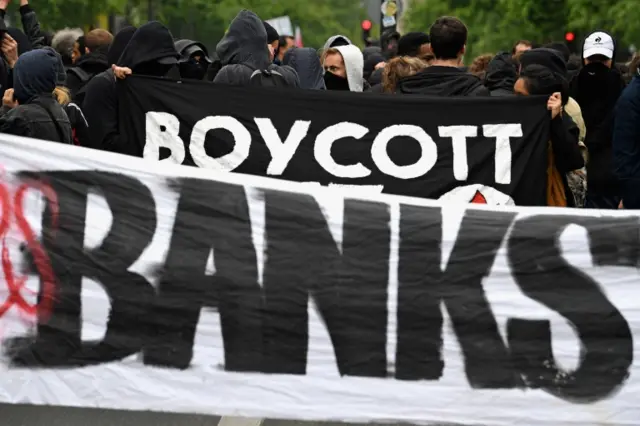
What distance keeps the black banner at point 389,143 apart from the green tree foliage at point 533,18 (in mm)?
25592

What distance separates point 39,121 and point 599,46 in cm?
417

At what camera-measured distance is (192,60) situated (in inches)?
416

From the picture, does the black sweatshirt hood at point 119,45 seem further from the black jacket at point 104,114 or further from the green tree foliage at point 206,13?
the green tree foliage at point 206,13

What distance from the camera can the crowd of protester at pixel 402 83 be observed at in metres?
7.86

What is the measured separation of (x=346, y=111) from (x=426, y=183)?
58 cm

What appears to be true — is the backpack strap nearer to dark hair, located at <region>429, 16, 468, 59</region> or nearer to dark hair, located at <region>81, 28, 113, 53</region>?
dark hair, located at <region>429, 16, 468, 59</region>

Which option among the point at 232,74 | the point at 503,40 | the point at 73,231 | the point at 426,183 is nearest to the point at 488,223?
the point at 426,183

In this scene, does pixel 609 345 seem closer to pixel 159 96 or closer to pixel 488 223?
pixel 488 223

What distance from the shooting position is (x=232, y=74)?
8.53 meters

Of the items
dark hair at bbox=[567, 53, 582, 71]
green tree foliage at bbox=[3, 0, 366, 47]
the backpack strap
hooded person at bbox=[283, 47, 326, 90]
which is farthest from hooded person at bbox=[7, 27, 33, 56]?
green tree foliage at bbox=[3, 0, 366, 47]

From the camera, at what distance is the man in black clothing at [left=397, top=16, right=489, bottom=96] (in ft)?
27.0

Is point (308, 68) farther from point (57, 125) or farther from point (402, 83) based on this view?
point (57, 125)

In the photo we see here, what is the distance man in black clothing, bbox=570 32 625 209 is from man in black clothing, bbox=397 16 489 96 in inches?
76.7

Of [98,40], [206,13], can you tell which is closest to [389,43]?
[98,40]
